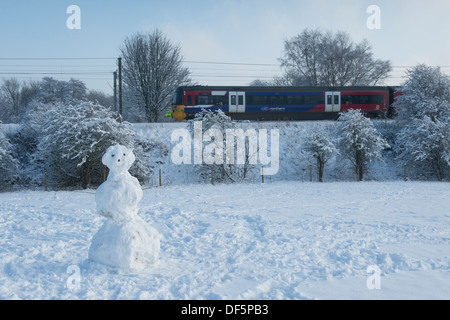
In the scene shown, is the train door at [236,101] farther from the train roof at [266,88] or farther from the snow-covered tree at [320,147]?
the snow-covered tree at [320,147]

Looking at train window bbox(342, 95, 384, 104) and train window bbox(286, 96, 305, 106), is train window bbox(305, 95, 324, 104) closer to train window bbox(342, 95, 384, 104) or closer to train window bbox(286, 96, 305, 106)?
train window bbox(286, 96, 305, 106)

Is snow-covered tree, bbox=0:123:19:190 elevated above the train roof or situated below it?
below

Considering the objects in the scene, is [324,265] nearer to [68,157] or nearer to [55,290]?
[55,290]

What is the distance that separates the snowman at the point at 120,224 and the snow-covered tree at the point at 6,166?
15.9m

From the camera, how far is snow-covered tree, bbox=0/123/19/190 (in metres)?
18.9

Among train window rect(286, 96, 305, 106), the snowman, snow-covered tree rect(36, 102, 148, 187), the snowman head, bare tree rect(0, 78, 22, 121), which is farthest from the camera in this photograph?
bare tree rect(0, 78, 22, 121)

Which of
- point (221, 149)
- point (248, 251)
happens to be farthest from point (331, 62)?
point (248, 251)

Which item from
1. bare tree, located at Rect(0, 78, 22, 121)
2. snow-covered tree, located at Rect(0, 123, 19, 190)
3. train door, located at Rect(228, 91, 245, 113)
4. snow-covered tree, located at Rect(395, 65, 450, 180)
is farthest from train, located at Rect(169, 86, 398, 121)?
bare tree, located at Rect(0, 78, 22, 121)

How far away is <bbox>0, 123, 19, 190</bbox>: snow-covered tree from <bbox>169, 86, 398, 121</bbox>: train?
1117 centimetres

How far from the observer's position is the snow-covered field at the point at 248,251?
5141mm

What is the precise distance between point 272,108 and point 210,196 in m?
13.9

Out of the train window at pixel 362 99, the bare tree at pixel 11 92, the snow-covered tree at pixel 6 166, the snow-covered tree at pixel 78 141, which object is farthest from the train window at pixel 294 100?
the bare tree at pixel 11 92
